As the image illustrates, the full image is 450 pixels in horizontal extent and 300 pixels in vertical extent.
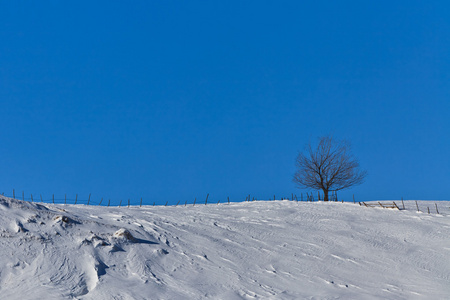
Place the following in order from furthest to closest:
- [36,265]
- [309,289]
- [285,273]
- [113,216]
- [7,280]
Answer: [113,216]
[285,273]
[309,289]
[36,265]
[7,280]

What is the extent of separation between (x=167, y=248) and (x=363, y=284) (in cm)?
771

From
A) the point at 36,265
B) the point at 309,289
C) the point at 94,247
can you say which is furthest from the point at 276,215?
the point at 36,265

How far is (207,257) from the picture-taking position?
18188 mm

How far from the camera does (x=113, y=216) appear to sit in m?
22.1

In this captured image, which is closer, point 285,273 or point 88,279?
point 88,279

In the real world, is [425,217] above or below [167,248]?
above

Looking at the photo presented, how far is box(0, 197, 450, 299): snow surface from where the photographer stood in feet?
47.3

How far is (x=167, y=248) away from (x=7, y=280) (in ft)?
20.8

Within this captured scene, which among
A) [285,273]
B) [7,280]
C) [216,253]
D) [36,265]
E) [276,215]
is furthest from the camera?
[276,215]

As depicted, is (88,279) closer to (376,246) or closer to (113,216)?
(113,216)

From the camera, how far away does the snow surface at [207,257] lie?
47.3 ft

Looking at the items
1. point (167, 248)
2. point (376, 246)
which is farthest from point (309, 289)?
point (376, 246)

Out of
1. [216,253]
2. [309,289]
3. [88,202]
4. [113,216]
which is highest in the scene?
[88,202]

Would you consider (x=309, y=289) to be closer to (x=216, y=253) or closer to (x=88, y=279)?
(x=216, y=253)
